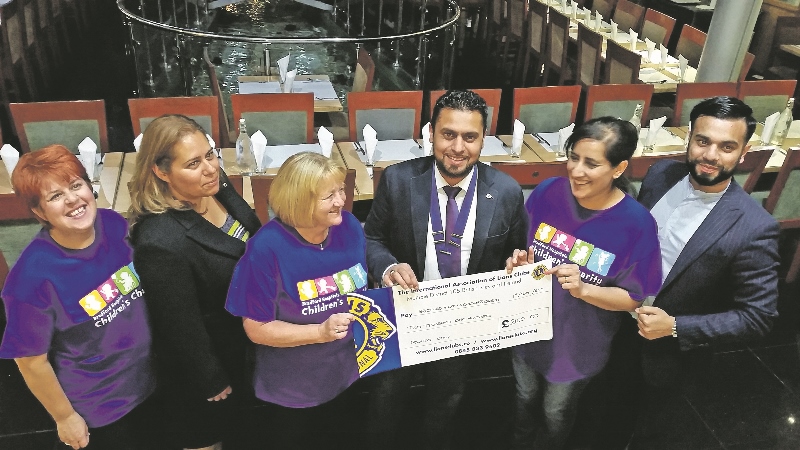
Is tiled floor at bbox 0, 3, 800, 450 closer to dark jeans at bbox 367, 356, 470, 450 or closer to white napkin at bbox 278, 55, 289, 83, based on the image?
dark jeans at bbox 367, 356, 470, 450

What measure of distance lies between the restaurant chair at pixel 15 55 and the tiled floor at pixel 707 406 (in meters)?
3.92

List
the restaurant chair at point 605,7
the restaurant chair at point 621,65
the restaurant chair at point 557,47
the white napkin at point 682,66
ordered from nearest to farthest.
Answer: the restaurant chair at point 621,65 → the white napkin at point 682,66 → the restaurant chair at point 557,47 → the restaurant chair at point 605,7

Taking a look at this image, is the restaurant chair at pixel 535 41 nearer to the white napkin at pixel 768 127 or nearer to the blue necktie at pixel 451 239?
the white napkin at pixel 768 127

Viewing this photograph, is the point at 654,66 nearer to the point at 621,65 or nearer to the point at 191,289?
the point at 621,65

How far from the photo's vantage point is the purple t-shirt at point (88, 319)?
1731 mm

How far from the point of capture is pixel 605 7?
8148 mm

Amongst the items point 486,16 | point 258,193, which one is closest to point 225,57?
point 486,16

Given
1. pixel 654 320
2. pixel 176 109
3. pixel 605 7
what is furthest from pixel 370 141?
pixel 605 7

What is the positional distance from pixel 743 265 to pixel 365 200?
2312 millimetres

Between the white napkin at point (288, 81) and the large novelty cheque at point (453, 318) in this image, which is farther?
the white napkin at point (288, 81)

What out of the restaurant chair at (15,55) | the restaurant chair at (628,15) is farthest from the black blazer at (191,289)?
the restaurant chair at (628,15)

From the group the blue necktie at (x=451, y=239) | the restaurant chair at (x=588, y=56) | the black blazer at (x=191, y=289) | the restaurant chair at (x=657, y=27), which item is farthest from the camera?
the restaurant chair at (x=657, y=27)

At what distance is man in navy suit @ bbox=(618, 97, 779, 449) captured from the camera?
2.05 m

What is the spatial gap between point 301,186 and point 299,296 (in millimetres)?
354
